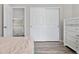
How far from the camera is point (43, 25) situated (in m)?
7.11

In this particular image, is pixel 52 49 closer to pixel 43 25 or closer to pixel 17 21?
pixel 43 25

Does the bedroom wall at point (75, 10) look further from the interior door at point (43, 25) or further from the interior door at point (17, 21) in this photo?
the interior door at point (17, 21)

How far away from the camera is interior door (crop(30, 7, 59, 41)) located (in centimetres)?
705

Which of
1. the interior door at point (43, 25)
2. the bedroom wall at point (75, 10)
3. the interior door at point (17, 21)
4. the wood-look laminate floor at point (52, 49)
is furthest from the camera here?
the interior door at point (43, 25)

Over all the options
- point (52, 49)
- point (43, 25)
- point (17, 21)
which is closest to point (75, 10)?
point (43, 25)

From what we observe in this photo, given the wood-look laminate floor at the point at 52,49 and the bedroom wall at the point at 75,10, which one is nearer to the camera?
the wood-look laminate floor at the point at 52,49

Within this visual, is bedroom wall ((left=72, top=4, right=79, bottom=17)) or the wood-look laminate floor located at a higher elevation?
bedroom wall ((left=72, top=4, right=79, bottom=17))

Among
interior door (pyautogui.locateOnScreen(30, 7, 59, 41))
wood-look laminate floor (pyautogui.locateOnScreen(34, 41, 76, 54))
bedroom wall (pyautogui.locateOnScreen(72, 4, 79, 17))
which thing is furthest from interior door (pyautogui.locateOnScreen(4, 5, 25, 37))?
bedroom wall (pyautogui.locateOnScreen(72, 4, 79, 17))

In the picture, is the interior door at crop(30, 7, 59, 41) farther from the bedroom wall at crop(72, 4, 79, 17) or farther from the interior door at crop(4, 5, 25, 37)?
the bedroom wall at crop(72, 4, 79, 17)

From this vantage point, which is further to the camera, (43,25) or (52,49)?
(43,25)

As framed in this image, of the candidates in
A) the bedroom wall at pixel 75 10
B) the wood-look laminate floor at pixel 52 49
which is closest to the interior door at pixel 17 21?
the wood-look laminate floor at pixel 52 49

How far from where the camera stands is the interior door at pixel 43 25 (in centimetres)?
705

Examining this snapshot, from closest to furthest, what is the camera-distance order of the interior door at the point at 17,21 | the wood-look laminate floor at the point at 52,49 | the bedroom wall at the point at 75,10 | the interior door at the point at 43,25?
1. the wood-look laminate floor at the point at 52,49
2. the bedroom wall at the point at 75,10
3. the interior door at the point at 17,21
4. the interior door at the point at 43,25
